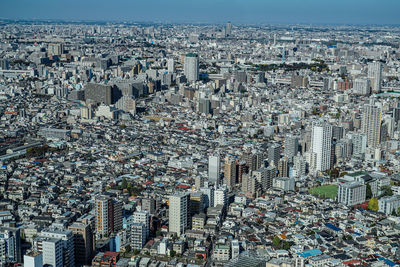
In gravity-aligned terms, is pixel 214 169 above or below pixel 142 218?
above

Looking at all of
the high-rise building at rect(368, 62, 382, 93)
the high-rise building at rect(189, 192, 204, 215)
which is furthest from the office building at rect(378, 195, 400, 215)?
the high-rise building at rect(368, 62, 382, 93)

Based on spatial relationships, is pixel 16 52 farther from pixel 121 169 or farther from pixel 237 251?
pixel 237 251

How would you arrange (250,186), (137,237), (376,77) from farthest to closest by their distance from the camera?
1. (376,77)
2. (250,186)
3. (137,237)

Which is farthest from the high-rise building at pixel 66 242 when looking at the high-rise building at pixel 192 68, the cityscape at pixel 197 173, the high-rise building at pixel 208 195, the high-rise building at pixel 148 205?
the high-rise building at pixel 192 68

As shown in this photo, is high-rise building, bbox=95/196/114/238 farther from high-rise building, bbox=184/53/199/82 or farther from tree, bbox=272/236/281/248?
high-rise building, bbox=184/53/199/82

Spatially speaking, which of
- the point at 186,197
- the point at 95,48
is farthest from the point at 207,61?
the point at 186,197

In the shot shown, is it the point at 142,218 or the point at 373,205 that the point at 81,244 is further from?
the point at 373,205

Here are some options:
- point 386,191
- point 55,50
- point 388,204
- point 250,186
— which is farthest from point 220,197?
point 55,50
